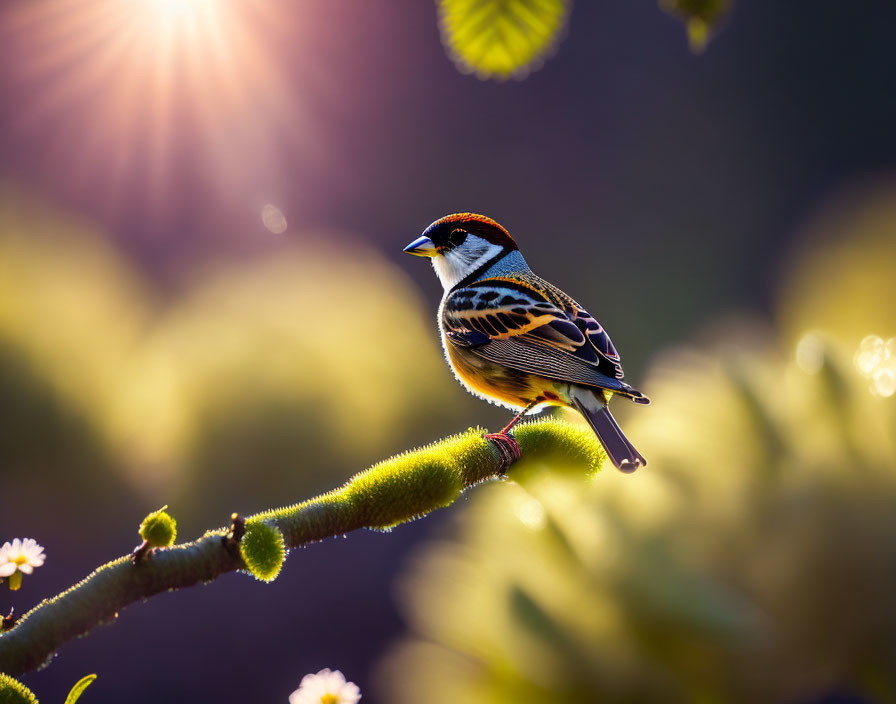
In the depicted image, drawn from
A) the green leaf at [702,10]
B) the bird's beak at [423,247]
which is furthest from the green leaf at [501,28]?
the bird's beak at [423,247]

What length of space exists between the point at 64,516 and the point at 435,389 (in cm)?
234

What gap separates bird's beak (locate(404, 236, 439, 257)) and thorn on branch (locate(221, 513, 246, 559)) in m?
1.10

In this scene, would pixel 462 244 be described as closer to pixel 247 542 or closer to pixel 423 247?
pixel 423 247

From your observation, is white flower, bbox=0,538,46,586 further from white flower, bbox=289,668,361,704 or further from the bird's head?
the bird's head

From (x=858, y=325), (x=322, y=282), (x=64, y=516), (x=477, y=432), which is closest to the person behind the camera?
(x=477, y=432)

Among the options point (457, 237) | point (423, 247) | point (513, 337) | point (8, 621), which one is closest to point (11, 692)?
point (8, 621)

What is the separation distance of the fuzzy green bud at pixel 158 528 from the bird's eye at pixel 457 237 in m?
1.31

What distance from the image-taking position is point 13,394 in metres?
3.97

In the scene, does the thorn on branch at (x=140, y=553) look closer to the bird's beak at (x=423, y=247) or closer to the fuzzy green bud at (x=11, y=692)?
the fuzzy green bud at (x=11, y=692)

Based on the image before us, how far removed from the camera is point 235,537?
33.0 inches

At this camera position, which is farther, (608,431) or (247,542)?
(608,431)

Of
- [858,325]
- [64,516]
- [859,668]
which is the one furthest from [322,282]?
[859,668]

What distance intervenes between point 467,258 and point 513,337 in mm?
365

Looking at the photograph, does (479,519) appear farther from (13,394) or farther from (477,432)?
(13,394)
